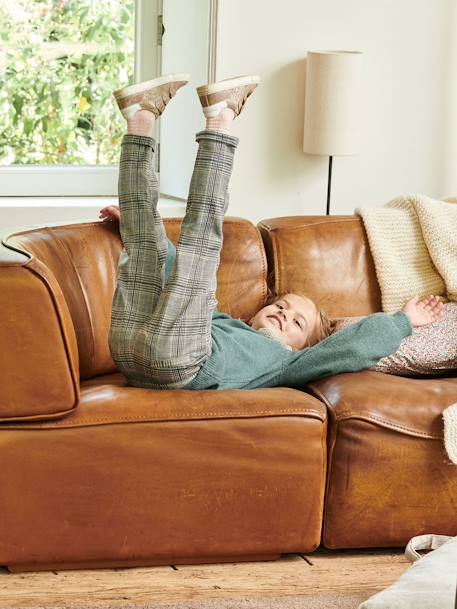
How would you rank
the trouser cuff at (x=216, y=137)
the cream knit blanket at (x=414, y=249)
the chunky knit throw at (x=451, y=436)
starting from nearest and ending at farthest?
the chunky knit throw at (x=451, y=436), the trouser cuff at (x=216, y=137), the cream knit blanket at (x=414, y=249)

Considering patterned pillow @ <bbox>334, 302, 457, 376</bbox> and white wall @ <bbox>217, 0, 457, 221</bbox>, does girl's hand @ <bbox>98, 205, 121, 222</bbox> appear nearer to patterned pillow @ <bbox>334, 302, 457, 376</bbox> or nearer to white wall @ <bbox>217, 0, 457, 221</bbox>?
patterned pillow @ <bbox>334, 302, 457, 376</bbox>

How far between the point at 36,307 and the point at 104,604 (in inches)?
25.9

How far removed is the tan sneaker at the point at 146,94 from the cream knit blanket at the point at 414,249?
32.7 inches

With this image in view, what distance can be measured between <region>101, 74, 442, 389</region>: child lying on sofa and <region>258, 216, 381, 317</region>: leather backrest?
35 cm

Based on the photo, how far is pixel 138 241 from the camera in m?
2.54

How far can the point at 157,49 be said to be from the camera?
13.6ft

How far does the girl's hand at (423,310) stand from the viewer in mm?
2824

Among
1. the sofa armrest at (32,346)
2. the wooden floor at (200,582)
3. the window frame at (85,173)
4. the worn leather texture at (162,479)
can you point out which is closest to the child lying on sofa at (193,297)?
the worn leather texture at (162,479)

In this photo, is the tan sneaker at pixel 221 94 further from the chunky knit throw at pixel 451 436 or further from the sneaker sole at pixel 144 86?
the chunky knit throw at pixel 451 436

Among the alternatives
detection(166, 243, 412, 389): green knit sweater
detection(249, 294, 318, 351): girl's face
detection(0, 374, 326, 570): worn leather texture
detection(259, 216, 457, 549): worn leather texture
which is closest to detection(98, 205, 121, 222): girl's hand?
detection(166, 243, 412, 389): green knit sweater

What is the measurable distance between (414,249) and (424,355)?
44 cm

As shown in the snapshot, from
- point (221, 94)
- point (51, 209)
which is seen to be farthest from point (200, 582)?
point (51, 209)

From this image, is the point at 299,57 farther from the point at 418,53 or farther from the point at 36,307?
the point at 36,307

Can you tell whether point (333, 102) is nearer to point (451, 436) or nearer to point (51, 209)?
point (51, 209)
